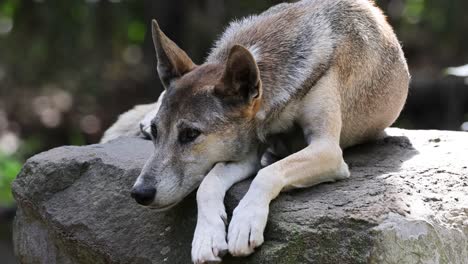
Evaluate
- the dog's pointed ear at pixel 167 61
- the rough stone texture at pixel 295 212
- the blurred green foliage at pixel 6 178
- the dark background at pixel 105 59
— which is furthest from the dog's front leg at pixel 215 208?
the blurred green foliage at pixel 6 178

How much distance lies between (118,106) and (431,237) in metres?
14.2

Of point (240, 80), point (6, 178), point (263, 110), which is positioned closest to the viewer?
point (240, 80)

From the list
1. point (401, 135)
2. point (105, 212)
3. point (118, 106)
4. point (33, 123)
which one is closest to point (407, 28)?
point (118, 106)

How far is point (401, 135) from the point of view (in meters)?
7.70

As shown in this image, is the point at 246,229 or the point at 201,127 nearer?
the point at 246,229

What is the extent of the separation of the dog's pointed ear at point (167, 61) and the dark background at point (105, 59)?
6.47 m

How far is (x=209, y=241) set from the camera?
17.8 feet

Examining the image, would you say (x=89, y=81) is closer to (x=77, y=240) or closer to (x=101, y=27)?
(x=101, y=27)

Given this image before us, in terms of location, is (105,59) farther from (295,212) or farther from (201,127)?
(295,212)

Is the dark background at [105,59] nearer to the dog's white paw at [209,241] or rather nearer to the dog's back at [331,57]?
the dog's back at [331,57]

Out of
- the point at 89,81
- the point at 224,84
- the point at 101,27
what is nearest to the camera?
the point at 224,84

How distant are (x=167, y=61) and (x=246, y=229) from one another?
70.2 inches

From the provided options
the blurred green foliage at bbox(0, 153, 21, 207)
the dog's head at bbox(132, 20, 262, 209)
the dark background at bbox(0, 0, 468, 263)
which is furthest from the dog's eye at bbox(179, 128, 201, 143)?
the blurred green foliage at bbox(0, 153, 21, 207)

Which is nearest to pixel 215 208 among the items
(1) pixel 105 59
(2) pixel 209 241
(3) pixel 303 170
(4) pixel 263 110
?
(2) pixel 209 241
